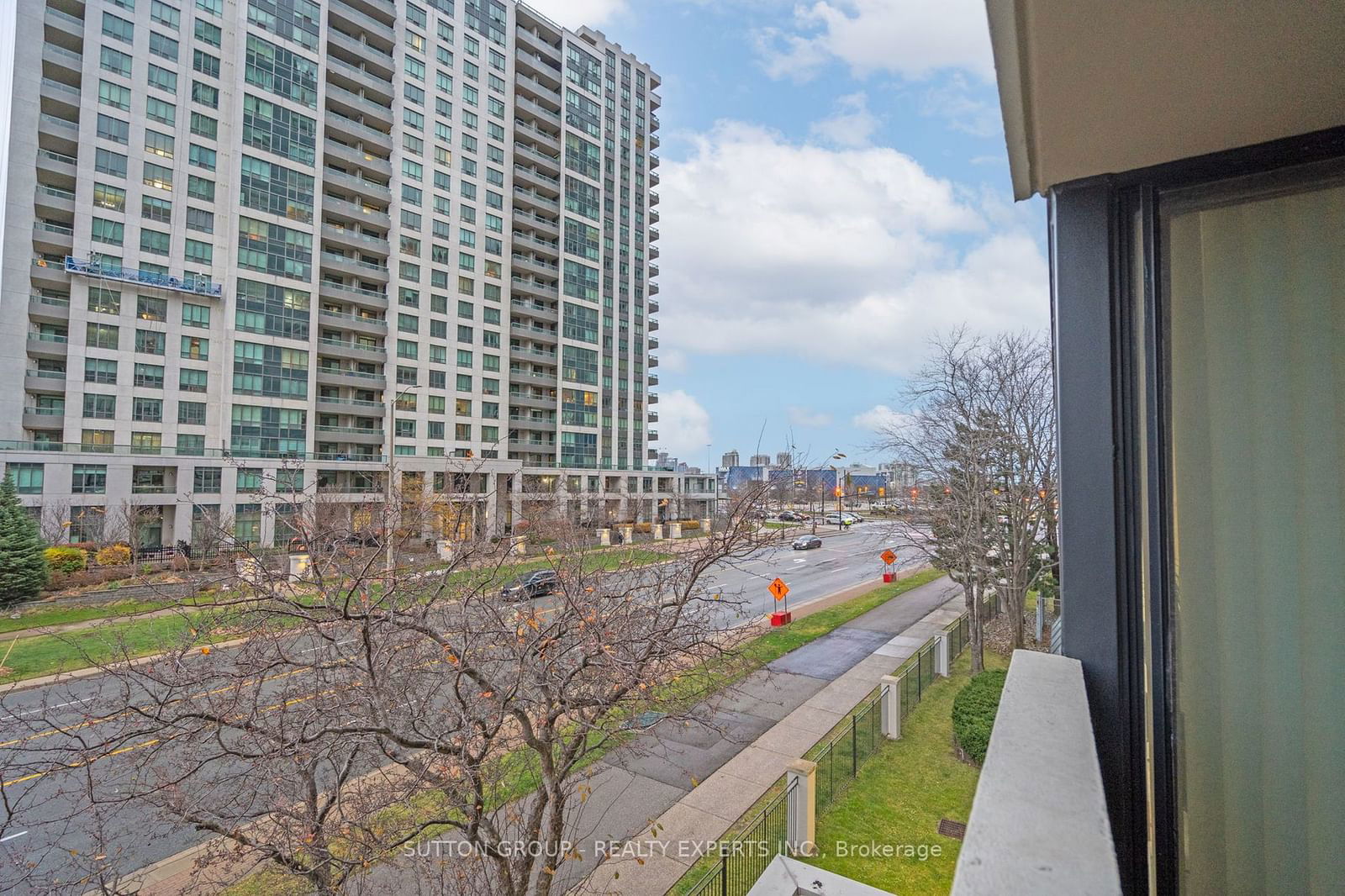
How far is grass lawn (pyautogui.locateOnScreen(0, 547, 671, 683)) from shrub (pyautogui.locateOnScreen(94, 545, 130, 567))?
2.74 metres

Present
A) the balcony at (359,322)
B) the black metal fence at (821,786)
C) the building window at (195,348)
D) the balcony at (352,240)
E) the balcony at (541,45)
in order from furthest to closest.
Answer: the balcony at (541,45)
the balcony at (352,240)
the balcony at (359,322)
the building window at (195,348)
the black metal fence at (821,786)

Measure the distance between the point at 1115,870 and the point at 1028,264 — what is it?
72.2 feet

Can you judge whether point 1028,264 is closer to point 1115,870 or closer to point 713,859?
point 713,859

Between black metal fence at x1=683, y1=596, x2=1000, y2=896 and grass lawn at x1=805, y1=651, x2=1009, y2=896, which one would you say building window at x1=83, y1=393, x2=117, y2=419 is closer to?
black metal fence at x1=683, y1=596, x2=1000, y2=896

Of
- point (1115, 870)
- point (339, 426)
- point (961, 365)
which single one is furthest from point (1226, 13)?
point (339, 426)

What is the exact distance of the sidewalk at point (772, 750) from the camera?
6250 millimetres

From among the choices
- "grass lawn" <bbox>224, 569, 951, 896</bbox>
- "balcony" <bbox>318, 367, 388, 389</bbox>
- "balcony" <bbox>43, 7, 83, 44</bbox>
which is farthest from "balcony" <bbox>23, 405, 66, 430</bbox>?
"grass lawn" <bbox>224, 569, 951, 896</bbox>

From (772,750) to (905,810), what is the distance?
2173 mm

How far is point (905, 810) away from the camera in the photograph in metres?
7.29

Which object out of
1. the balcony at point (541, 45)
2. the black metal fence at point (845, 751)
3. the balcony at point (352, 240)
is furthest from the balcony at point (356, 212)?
the black metal fence at point (845, 751)

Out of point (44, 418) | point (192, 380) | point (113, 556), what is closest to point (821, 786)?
point (113, 556)

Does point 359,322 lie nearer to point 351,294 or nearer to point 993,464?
point 351,294

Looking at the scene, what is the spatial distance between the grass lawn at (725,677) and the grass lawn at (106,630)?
Result: 1670 mm

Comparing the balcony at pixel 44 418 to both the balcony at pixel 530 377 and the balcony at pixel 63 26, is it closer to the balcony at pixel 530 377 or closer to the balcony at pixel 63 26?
the balcony at pixel 63 26
